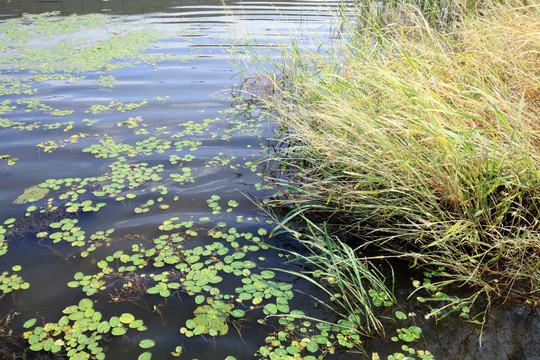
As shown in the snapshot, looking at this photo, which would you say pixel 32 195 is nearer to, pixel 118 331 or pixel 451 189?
pixel 118 331

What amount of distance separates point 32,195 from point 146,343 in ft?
6.82

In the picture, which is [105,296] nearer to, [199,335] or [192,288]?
[192,288]

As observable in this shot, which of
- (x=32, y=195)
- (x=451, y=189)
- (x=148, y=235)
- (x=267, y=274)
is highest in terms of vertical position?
(x=451, y=189)

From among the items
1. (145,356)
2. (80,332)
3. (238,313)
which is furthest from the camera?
(238,313)

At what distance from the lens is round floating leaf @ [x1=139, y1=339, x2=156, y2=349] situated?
223 cm

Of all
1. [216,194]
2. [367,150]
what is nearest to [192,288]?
[216,194]

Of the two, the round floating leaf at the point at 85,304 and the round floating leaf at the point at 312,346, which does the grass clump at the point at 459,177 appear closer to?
the round floating leaf at the point at 312,346

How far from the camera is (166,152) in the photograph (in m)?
4.34

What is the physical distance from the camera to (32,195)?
11.8 feet

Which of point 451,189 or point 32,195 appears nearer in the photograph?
point 451,189

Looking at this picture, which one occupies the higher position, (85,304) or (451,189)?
(451,189)

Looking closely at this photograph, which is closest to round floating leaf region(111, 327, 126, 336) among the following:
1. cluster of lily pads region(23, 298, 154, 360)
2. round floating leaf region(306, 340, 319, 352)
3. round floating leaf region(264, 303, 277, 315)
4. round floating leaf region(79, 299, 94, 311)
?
cluster of lily pads region(23, 298, 154, 360)

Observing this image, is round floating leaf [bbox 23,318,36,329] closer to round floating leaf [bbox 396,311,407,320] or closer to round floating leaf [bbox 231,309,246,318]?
round floating leaf [bbox 231,309,246,318]

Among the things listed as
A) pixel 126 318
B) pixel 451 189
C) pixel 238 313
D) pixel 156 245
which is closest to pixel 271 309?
pixel 238 313
